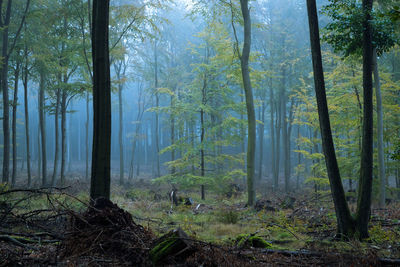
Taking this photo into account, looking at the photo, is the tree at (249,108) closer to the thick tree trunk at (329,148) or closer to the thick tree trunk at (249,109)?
the thick tree trunk at (249,109)

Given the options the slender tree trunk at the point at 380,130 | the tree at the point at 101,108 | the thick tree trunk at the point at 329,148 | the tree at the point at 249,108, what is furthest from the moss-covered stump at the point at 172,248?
the slender tree trunk at the point at 380,130

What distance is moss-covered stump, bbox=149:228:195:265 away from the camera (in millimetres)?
3744

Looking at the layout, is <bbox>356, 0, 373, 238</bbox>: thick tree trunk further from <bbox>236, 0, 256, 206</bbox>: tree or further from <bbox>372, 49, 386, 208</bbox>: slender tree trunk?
<bbox>236, 0, 256, 206</bbox>: tree

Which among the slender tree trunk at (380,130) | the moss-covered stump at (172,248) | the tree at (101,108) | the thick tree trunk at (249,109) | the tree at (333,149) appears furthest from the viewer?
the thick tree trunk at (249,109)

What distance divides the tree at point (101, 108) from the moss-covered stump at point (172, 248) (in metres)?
1.87

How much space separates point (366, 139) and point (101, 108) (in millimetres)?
5594

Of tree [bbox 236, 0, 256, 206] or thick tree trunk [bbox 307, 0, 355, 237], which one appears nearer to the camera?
thick tree trunk [bbox 307, 0, 355, 237]

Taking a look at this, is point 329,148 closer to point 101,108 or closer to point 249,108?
point 101,108

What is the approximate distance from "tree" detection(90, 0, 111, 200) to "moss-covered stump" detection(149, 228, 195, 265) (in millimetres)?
1875

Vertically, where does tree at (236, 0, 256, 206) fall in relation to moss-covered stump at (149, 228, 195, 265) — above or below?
above

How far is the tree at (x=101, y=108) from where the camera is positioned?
5266 millimetres

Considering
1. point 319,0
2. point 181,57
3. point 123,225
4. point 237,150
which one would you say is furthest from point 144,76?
point 123,225

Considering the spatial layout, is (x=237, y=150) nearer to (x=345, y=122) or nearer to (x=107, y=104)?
(x=345, y=122)

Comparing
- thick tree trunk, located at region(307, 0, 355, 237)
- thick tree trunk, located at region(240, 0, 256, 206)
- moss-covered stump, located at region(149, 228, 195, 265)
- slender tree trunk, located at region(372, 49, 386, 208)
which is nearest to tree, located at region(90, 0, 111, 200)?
moss-covered stump, located at region(149, 228, 195, 265)
